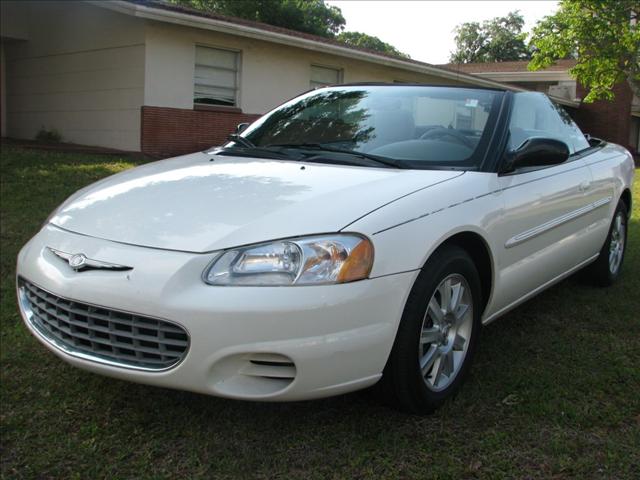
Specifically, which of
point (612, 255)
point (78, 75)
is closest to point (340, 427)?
point (612, 255)

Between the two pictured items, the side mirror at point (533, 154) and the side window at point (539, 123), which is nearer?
the side mirror at point (533, 154)

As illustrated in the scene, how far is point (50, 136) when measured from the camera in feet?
48.3

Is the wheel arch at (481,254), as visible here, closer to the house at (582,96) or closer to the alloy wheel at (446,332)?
the alloy wheel at (446,332)

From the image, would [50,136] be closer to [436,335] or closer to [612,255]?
[612,255]

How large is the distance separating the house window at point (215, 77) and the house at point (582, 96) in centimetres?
1453

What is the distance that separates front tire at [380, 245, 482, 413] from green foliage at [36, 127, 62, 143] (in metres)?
13.6

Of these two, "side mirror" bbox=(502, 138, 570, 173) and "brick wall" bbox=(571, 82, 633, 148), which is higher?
"brick wall" bbox=(571, 82, 633, 148)

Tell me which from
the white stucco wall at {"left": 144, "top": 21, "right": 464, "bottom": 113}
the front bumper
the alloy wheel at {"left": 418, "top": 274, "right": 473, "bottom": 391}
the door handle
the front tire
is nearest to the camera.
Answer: the front bumper

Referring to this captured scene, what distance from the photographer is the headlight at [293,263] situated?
90.5 inches

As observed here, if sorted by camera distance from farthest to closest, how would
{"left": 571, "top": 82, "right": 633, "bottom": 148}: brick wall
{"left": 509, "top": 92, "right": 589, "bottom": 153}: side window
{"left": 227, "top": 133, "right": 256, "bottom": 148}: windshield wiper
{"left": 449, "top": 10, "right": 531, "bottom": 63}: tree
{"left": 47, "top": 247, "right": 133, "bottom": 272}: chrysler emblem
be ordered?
{"left": 449, "top": 10, "right": 531, "bottom": 63}: tree < {"left": 571, "top": 82, "right": 633, "bottom": 148}: brick wall < {"left": 227, "top": 133, "right": 256, "bottom": 148}: windshield wiper < {"left": 509, "top": 92, "right": 589, "bottom": 153}: side window < {"left": 47, "top": 247, "right": 133, "bottom": 272}: chrysler emblem

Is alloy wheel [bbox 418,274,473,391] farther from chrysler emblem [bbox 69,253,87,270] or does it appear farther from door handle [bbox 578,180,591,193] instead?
door handle [bbox 578,180,591,193]

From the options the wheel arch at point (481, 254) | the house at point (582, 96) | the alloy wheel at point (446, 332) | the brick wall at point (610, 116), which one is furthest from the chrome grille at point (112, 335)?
the brick wall at point (610, 116)

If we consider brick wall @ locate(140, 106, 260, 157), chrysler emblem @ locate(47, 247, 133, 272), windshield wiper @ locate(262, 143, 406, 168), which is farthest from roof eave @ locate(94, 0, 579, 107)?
chrysler emblem @ locate(47, 247, 133, 272)

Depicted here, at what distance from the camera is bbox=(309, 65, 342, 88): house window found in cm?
1539
